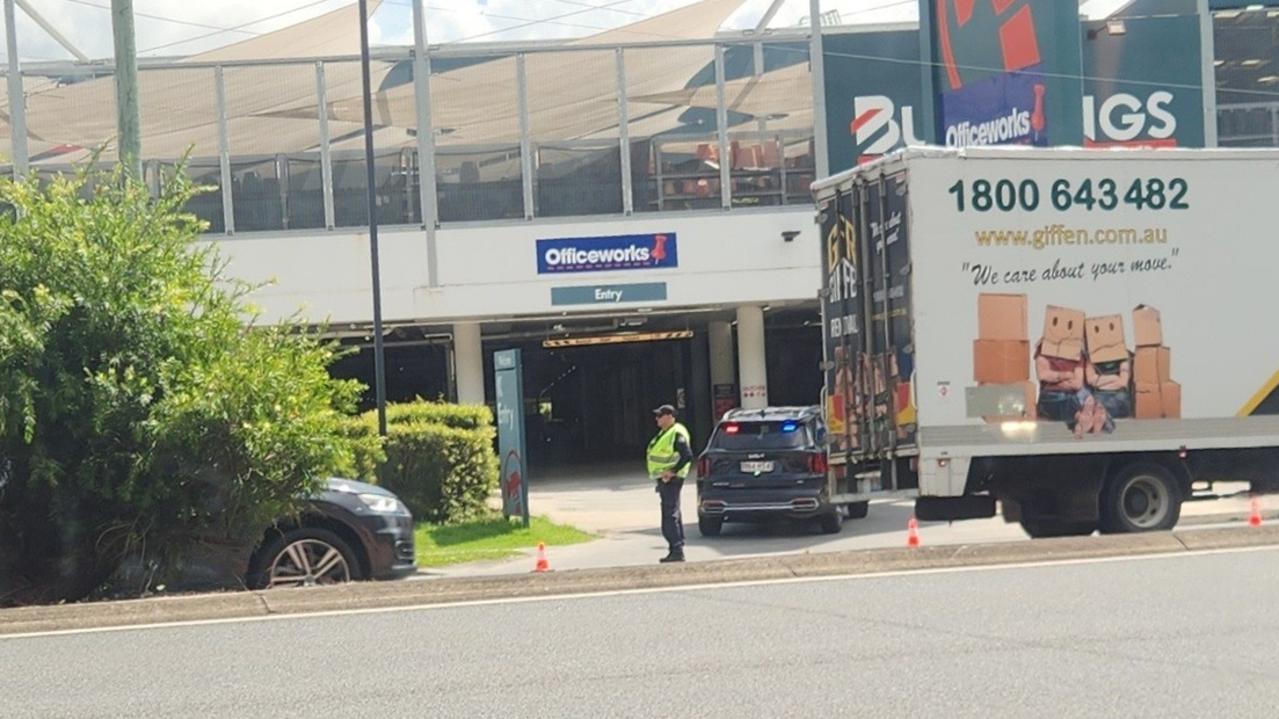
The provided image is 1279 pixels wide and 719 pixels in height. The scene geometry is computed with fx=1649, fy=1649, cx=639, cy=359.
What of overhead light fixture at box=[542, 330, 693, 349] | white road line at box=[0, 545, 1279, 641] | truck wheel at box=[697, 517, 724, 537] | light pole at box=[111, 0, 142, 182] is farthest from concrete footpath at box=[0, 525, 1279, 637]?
overhead light fixture at box=[542, 330, 693, 349]

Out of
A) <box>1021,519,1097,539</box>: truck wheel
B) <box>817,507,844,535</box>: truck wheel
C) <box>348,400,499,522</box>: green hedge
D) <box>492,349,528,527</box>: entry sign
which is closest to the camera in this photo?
<box>1021,519,1097,539</box>: truck wheel

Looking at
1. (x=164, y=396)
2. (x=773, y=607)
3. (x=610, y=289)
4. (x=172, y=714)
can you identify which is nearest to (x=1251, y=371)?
(x=773, y=607)

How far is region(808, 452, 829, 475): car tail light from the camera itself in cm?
1945

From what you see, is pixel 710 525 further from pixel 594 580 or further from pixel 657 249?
pixel 657 249

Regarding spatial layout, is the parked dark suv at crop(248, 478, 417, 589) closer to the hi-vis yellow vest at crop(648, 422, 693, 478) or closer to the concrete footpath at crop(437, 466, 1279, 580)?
the concrete footpath at crop(437, 466, 1279, 580)

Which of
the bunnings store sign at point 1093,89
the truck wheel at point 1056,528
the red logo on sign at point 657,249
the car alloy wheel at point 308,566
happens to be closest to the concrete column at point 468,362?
the red logo on sign at point 657,249

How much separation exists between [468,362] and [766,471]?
60.2 ft

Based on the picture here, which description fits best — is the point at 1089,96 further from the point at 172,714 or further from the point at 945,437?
the point at 172,714

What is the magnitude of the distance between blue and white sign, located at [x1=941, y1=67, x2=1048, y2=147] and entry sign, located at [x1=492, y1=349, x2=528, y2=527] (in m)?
10.2

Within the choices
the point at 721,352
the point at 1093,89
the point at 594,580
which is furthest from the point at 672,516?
the point at 721,352

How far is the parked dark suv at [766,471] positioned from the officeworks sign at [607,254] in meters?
15.3

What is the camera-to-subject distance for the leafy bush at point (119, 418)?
39.3ft

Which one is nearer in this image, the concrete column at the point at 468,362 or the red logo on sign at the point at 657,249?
the red logo on sign at the point at 657,249

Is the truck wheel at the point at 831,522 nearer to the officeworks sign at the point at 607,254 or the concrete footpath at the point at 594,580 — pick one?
the concrete footpath at the point at 594,580
